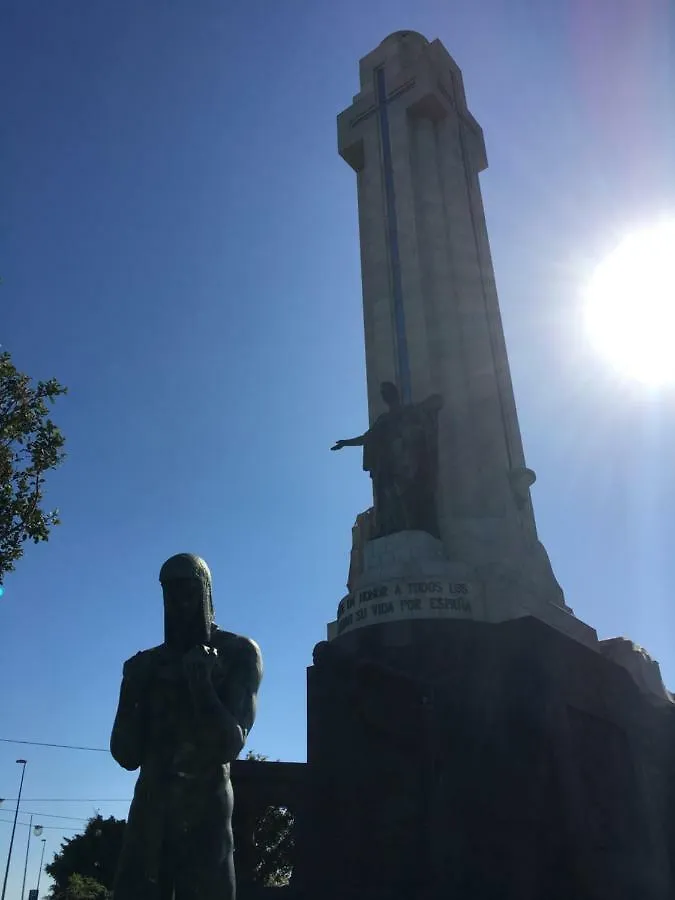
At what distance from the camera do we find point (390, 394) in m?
17.1

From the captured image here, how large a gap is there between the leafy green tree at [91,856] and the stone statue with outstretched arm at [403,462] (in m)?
37.0

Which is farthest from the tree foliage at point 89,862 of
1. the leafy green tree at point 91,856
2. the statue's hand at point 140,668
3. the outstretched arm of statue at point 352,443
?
the statue's hand at point 140,668

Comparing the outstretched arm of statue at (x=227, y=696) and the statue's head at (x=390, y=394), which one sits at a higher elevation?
the statue's head at (x=390, y=394)

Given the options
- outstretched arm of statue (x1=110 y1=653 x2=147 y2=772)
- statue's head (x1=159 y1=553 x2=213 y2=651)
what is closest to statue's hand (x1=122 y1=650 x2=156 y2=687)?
outstretched arm of statue (x1=110 y1=653 x2=147 y2=772)

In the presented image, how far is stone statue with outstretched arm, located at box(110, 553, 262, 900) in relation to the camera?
14.5 ft

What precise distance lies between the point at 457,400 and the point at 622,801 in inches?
339

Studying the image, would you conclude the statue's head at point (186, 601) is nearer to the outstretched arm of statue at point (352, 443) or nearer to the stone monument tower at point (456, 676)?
the stone monument tower at point (456, 676)

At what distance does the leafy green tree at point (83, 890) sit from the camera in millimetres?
41750

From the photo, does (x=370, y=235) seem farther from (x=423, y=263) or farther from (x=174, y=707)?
(x=174, y=707)

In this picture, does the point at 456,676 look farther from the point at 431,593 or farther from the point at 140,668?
the point at 140,668

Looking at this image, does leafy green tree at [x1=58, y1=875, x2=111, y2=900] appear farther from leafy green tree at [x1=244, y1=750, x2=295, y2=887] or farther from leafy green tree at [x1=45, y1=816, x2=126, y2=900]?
leafy green tree at [x1=244, y1=750, x2=295, y2=887]

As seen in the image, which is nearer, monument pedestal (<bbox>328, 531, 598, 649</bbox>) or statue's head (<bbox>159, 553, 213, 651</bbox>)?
statue's head (<bbox>159, 553, 213, 651</bbox>)

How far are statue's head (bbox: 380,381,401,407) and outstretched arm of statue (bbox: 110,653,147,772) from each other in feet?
41.2

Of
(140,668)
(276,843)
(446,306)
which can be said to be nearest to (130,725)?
(140,668)
